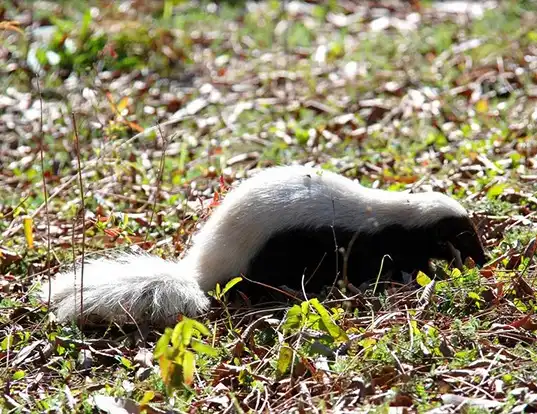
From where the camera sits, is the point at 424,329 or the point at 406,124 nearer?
the point at 424,329

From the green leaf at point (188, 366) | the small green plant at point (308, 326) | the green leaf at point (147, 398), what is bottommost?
the green leaf at point (147, 398)

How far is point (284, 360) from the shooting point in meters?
3.86

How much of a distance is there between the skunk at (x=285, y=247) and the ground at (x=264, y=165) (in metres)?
0.15

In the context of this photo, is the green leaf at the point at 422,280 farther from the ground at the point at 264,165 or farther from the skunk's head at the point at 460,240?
the skunk's head at the point at 460,240

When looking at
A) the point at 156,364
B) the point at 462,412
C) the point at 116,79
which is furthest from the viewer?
the point at 116,79

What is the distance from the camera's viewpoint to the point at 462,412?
3.41 metres

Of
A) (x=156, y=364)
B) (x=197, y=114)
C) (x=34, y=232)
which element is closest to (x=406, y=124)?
(x=197, y=114)

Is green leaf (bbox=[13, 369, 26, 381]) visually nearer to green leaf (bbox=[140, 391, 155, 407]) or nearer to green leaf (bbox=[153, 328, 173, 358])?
green leaf (bbox=[140, 391, 155, 407])

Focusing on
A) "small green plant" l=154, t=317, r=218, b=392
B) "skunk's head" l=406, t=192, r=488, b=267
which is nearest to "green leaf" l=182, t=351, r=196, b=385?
"small green plant" l=154, t=317, r=218, b=392

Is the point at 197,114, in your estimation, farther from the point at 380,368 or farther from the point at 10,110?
the point at 380,368

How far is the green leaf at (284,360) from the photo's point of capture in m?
3.85

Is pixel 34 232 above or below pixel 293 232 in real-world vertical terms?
below

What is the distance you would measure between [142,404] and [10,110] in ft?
16.3

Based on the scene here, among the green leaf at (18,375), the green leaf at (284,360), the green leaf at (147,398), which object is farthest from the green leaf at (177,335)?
the green leaf at (18,375)
